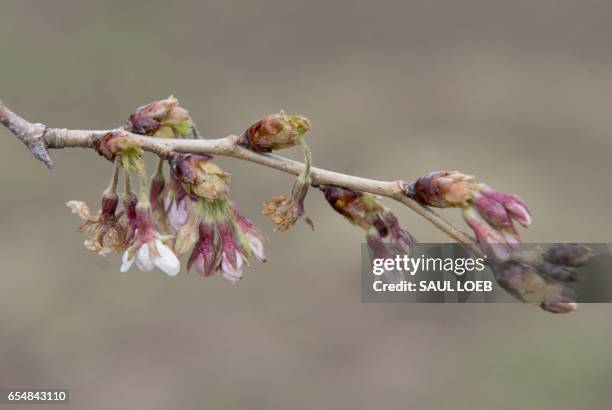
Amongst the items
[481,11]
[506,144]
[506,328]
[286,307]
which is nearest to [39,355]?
[286,307]

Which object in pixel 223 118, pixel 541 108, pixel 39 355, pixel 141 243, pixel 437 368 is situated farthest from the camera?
pixel 541 108

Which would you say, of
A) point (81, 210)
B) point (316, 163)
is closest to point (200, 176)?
point (81, 210)

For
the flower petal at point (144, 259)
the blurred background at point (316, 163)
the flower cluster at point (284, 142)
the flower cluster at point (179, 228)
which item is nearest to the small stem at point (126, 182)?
the flower cluster at point (179, 228)

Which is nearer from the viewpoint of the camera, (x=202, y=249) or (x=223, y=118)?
(x=202, y=249)

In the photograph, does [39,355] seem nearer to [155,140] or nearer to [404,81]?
[155,140]

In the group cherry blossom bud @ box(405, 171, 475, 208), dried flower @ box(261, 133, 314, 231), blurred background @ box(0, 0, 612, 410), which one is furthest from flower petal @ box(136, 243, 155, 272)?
blurred background @ box(0, 0, 612, 410)

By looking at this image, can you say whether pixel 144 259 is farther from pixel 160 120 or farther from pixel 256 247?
pixel 160 120
